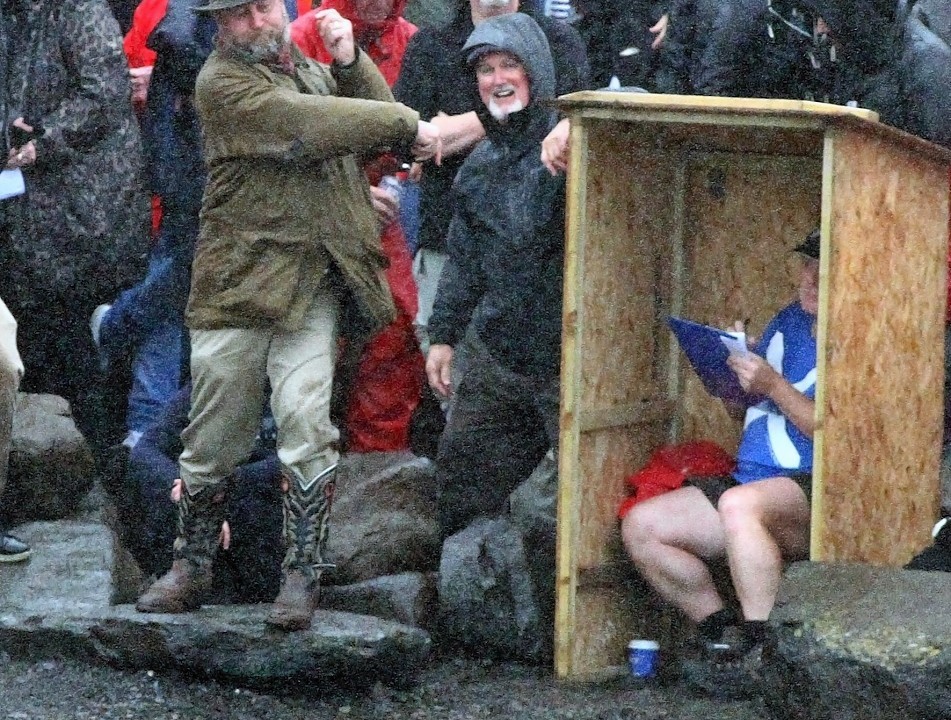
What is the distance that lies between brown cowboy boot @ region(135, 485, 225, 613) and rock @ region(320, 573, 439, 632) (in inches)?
38.1

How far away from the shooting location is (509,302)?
7.77 m

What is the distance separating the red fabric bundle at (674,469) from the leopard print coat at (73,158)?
2.63 metres

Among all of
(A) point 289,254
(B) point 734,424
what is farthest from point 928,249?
(A) point 289,254

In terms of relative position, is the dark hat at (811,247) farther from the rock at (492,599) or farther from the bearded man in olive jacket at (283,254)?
the rock at (492,599)

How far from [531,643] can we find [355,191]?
6.33ft

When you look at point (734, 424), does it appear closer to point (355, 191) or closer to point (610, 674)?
point (610, 674)

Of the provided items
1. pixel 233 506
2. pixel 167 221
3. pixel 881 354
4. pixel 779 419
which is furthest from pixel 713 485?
pixel 167 221

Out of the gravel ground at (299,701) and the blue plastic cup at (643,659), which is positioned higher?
the blue plastic cup at (643,659)

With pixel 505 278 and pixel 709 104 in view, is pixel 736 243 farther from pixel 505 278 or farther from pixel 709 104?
pixel 709 104

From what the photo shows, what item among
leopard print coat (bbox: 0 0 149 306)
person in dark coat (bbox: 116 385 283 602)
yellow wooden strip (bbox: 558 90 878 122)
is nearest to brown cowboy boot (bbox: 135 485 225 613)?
person in dark coat (bbox: 116 385 283 602)

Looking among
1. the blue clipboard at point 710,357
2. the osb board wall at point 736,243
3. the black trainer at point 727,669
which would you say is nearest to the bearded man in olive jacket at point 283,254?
the blue clipboard at point 710,357

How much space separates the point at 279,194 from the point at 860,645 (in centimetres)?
238

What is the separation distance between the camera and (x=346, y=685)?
7031mm

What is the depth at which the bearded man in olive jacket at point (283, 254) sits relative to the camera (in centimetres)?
673
